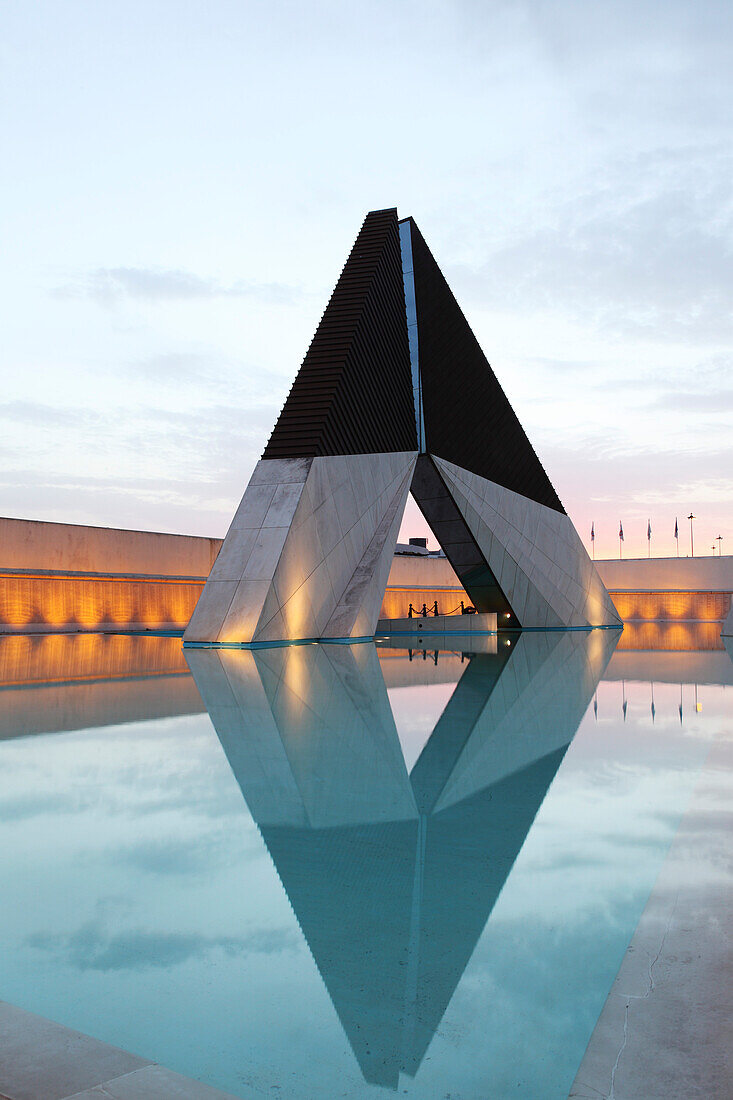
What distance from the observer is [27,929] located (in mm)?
2584

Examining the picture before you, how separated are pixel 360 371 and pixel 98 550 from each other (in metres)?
13.9

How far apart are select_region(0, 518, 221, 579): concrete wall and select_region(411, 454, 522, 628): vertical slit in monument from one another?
11.6m

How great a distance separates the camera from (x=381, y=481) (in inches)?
790

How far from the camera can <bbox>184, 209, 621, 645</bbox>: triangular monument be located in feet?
54.5

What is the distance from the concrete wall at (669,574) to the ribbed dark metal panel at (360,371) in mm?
34561

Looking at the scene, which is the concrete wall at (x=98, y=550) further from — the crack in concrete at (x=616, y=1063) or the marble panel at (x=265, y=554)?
the crack in concrete at (x=616, y=1063)

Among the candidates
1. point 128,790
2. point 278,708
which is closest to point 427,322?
point 278,708

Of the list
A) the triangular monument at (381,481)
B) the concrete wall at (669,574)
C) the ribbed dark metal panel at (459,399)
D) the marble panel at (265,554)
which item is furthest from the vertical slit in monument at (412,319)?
the concrete wall at (669,574)

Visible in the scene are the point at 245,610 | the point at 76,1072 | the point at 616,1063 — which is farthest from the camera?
the point at 245,610

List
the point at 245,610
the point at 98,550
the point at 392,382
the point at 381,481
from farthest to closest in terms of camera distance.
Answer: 1. the point at 98,550
2. the point at 392,382
3. the point at 381,481
4. the point at 245,610

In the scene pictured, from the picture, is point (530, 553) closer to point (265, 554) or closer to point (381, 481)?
point (381, 481)

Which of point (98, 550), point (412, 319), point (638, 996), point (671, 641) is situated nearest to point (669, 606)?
point (671, 641)

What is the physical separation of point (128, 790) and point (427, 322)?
2050 cm

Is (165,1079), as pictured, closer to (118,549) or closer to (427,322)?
(427,322)
